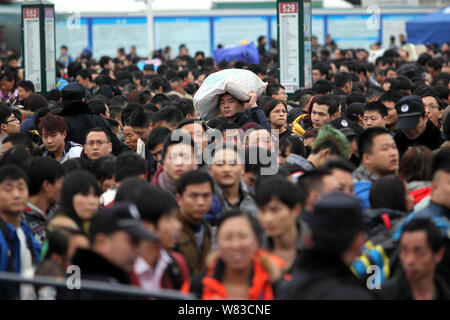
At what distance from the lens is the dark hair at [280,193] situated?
4715mm

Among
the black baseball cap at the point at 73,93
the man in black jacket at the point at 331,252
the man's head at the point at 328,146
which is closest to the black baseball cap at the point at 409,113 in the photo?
the man's head at the point at 328,146

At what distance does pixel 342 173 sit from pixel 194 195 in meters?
0.90

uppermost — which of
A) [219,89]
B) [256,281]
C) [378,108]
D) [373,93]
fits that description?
[373,93]

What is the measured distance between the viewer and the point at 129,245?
155 inches

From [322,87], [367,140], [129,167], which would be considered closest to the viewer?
[129,167]

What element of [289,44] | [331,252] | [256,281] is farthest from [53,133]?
[289,44]

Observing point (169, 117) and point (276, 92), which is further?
point (276, 92)

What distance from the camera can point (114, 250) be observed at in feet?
12.9

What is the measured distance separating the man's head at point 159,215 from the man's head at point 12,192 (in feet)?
3.20

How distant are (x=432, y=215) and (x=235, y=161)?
1.47 metres

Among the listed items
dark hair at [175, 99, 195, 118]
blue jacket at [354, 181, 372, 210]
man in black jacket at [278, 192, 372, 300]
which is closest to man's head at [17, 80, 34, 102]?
dark hair at [175, 99, 195, 118]

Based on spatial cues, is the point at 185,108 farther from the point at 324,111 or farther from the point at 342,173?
the point at 342,173

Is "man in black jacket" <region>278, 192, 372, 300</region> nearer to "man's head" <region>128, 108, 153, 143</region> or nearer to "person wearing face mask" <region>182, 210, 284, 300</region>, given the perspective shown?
"person wearing face mask" <region>182, 210, 284, 300</region>

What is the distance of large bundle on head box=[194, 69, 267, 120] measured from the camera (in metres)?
8.27
